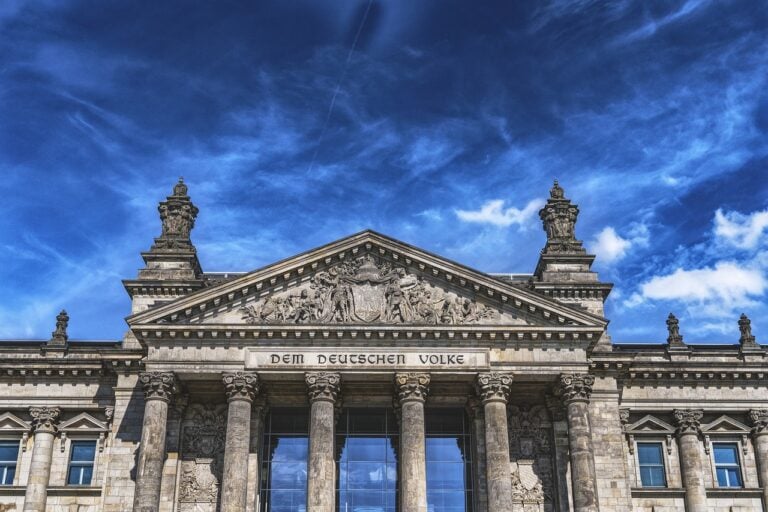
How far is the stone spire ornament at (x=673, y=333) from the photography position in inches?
1812

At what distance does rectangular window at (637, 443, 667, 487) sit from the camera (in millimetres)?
43156

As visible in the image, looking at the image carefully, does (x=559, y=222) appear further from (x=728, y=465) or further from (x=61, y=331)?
(x=61, y=331)

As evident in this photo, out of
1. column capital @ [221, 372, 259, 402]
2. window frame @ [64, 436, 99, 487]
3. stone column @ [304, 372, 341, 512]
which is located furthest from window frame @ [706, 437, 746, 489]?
window frame @ [64, 436, 99, 487]

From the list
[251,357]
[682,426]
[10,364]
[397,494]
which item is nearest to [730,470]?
[682,426]

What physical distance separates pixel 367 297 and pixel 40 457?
53.2ft

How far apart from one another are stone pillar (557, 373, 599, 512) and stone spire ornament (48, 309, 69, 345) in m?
23.4

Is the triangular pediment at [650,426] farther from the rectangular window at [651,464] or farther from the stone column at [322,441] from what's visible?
the stone column at [322,441]

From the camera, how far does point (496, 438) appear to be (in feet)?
125

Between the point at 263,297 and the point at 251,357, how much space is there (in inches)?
106

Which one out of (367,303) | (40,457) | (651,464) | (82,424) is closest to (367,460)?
(367,303)

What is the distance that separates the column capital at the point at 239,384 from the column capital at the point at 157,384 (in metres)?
2.22

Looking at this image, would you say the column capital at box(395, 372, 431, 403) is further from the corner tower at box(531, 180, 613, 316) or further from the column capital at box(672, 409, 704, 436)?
the column capital at box(672, 409, 704, 436)

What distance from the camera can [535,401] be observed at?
42000mm

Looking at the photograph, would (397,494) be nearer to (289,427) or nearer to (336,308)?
(289,427)
